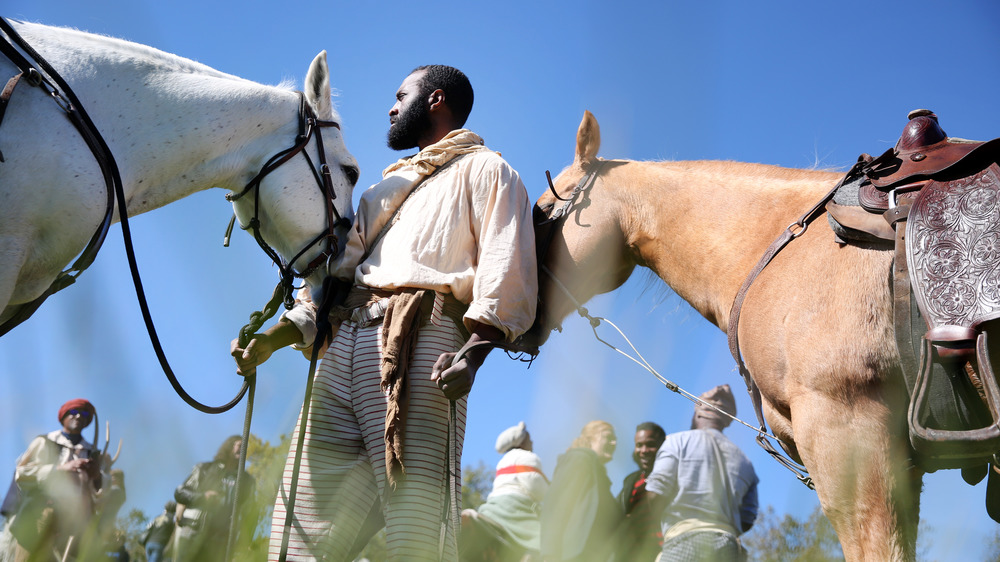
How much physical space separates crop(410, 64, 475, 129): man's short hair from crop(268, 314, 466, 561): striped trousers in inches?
46.8

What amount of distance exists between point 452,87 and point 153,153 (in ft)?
4.34

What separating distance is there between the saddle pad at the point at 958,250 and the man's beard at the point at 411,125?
195cm

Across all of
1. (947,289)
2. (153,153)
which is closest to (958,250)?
(947,289)

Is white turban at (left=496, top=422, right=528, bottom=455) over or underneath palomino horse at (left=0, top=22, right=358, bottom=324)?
over

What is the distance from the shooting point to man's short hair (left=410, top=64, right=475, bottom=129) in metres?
3.26

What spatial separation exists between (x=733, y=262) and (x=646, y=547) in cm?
101

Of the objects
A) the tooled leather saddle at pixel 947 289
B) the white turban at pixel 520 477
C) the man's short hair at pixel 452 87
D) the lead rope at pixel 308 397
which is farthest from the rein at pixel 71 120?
the white turban at pixel 520 477

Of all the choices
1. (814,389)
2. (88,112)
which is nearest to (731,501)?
(814,389)

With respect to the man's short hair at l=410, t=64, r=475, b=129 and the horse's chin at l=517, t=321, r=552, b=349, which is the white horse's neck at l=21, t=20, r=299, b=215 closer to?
the man's short hair at l=410, t=64, r=475, b=129

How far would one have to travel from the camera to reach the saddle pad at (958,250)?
1.85 meters

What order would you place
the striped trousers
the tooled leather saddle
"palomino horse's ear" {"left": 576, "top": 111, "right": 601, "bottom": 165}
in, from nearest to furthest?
1. the tooled leather saddle
2. the striped trousers
3. "palomino horse's ear" {"left": 576, "top": 111, "right": 601, "bottom": 165}

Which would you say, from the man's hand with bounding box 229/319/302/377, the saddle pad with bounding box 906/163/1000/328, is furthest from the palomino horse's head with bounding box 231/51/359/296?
the saddle pad with bounding box 906/163/1000/328

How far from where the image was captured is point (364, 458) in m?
2.40

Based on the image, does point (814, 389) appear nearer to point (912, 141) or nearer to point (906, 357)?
point (906, 357)
